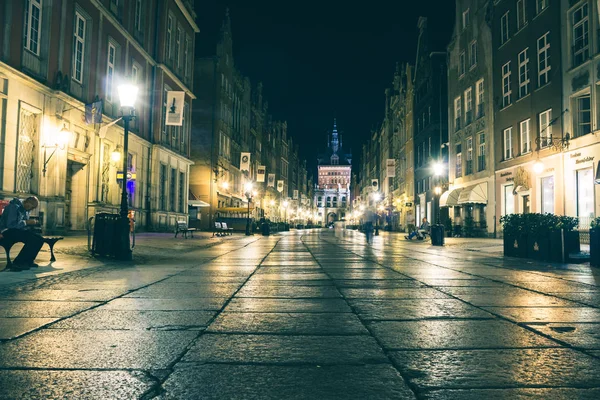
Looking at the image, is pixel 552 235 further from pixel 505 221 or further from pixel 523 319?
pixel 523 319

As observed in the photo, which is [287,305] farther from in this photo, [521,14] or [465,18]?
[465,18]

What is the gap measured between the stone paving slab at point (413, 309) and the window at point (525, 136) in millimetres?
24069

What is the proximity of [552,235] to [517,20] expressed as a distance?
2004 cm

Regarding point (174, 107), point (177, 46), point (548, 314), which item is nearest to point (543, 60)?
point (174, 107)

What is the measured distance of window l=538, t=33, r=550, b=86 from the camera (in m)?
25.5

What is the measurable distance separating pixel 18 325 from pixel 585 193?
23290 millimetres

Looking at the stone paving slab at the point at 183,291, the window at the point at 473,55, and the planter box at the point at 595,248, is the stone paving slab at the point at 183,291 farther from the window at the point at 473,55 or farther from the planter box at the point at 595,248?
the window at the point at 473,55

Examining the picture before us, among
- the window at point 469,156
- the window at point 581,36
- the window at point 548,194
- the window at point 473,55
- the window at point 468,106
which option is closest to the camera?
the window at point 581,36

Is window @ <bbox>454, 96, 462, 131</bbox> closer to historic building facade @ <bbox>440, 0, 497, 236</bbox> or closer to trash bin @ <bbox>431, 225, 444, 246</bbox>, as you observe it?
historic building facade @ <bbox>440, 0, 497, 236</bbox>

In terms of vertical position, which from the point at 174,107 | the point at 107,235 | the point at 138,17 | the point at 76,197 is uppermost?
the point at 138,17

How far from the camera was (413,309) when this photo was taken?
5.68 metres

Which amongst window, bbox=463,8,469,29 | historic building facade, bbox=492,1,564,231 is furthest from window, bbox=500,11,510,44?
window, bbox=463,8,469,29

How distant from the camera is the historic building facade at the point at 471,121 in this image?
32.7m

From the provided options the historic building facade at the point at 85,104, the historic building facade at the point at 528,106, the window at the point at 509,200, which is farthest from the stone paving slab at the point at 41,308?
the window at the point at 509,200
